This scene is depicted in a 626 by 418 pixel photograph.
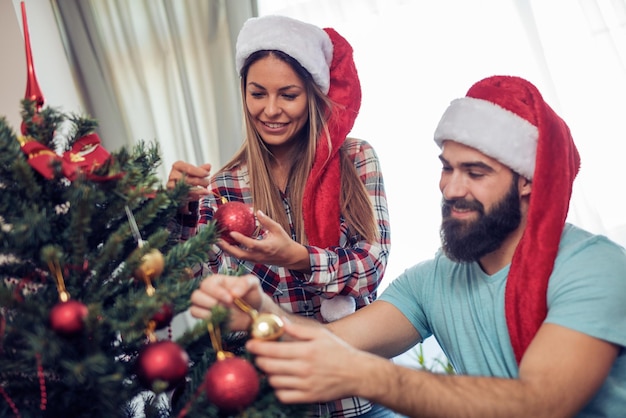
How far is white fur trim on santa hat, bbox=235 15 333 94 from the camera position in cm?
165

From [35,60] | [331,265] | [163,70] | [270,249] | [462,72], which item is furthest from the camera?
[163,70]

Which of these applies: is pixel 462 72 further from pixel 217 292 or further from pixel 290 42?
pixel 217 292

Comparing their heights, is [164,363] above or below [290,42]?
below

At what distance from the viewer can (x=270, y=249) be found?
136cm

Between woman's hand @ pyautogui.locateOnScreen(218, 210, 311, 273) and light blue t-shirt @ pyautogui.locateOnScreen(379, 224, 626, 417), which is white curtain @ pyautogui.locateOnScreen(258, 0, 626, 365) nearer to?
light blue t-shirt @ pyautogui.locateOnScreen(379, 224, 626, 417)

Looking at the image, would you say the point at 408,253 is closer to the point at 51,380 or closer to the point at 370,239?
the point at 370,239

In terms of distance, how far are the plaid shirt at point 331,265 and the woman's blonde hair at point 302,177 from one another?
2 cm

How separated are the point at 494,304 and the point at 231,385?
2.47 feet

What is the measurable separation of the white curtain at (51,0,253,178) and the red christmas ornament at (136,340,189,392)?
2.18 meters

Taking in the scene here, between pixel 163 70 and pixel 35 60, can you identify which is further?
pixel 163 70

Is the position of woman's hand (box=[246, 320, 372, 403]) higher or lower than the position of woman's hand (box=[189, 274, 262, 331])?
lower

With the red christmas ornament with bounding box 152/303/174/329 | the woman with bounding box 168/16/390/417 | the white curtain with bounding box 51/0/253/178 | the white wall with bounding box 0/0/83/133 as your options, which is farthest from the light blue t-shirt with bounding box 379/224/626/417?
the white curtain with bounding box 51/0/253/178

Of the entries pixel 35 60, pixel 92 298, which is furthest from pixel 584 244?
pixel 35 60

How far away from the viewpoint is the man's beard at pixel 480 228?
1.38 meters
